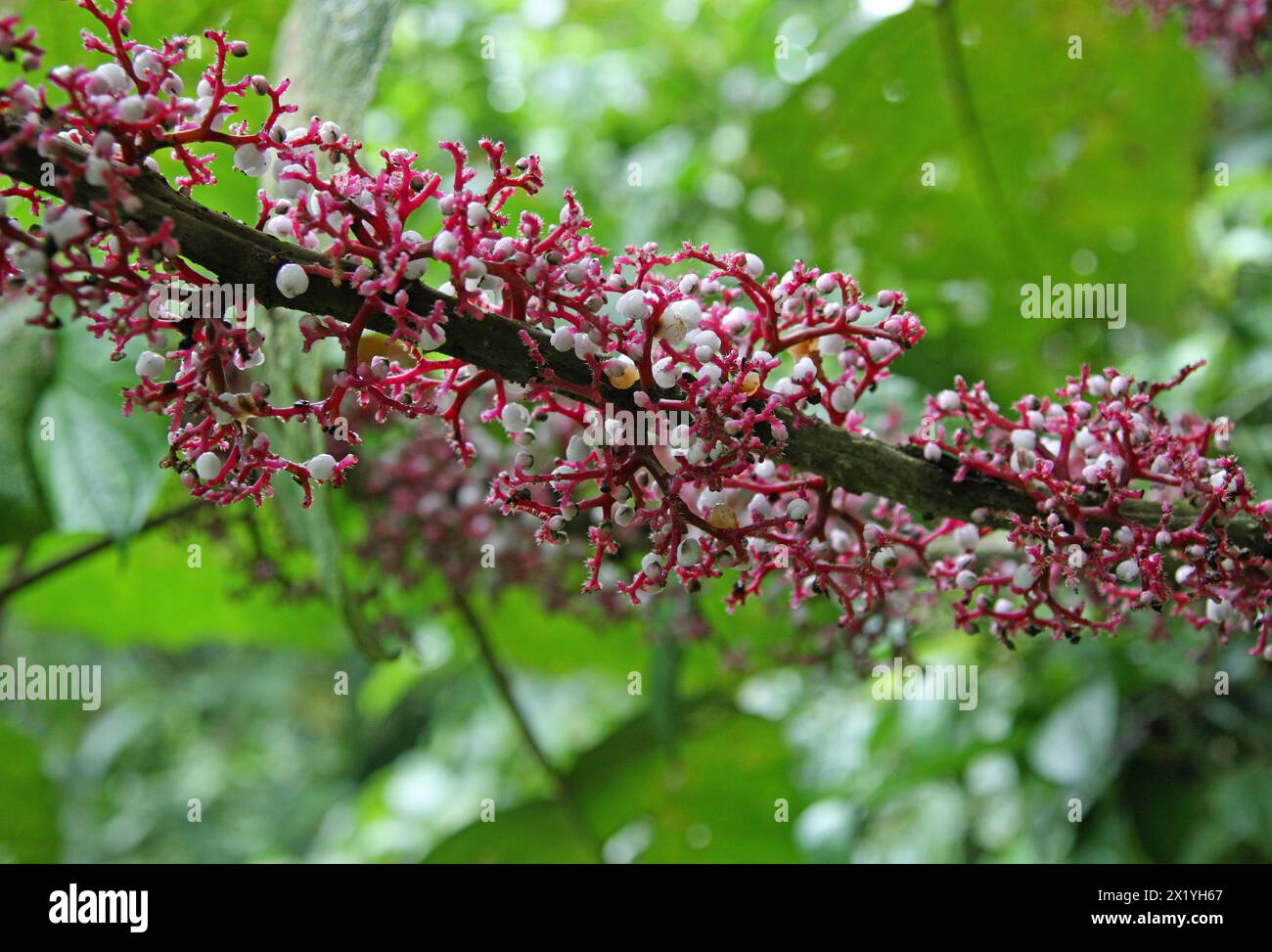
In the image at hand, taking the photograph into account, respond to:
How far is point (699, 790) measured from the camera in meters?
3.11

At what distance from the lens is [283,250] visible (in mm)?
1028

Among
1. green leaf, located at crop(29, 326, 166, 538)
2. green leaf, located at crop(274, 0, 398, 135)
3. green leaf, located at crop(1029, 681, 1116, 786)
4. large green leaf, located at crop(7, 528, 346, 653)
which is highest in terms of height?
green leaf, located at crop(274, 0, 398, 135)

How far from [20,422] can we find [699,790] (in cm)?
199

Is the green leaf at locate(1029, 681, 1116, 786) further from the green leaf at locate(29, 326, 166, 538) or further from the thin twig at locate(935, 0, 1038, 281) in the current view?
the green leaf at locate(29, 326, 166, 538)

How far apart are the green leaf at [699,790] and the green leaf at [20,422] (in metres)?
1.68

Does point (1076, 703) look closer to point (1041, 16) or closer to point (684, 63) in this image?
point (1041, 16)

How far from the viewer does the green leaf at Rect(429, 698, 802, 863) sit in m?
3.08

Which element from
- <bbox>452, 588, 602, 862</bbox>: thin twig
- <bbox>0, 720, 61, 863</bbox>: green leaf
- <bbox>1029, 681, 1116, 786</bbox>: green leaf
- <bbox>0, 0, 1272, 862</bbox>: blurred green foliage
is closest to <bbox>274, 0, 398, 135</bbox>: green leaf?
<bbox>0, 0, 1272, 862</bbox>: blurred green foliage

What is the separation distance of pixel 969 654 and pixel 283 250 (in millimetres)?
2720

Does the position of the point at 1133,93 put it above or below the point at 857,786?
above

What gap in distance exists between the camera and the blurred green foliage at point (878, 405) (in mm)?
2299

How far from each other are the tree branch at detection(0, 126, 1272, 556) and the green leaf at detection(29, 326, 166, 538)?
0.85 m

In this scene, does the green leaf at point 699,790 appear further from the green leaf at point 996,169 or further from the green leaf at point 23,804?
the green leaf at point 23,804
